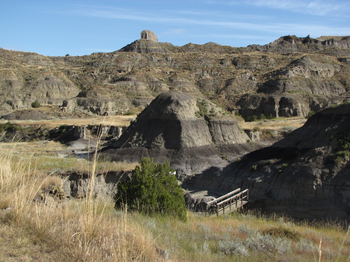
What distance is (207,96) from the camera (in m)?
90.1

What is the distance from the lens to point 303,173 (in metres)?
16.9

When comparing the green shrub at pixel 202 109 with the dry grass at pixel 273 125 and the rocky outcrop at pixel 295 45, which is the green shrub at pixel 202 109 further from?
the rocky outcrop at pixel 295 45

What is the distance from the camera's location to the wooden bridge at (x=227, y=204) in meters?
16.0

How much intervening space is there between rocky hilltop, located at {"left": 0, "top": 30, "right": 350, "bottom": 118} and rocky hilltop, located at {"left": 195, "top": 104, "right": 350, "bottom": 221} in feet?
164

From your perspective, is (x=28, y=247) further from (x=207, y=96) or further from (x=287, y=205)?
(x=207, y=96)

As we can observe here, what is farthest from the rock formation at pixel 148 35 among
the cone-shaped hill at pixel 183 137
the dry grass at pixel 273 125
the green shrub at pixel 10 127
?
the cone-shaped hill at pixel 183 137

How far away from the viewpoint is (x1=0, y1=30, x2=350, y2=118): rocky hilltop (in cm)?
7325

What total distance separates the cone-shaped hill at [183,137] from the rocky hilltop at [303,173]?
11.4 ft

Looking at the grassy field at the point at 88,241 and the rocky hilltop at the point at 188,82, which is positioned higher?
the rocky hilltop at the point at 188,82

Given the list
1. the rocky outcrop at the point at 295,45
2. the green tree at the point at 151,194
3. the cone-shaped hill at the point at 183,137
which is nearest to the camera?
the green tree at the point at 151,194

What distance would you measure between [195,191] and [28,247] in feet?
58.1

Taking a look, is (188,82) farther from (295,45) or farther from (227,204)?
(295,45)

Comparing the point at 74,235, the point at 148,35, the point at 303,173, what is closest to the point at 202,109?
the point at 303,173

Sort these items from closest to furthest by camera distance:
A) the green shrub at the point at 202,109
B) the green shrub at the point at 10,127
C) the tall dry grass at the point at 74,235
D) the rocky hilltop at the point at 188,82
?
the tall dry grass at the point at 74,235, the green shrub at the point at 202,109, the green shrub at the point at 10,127, the rocky hilltop at the point at 188,82
